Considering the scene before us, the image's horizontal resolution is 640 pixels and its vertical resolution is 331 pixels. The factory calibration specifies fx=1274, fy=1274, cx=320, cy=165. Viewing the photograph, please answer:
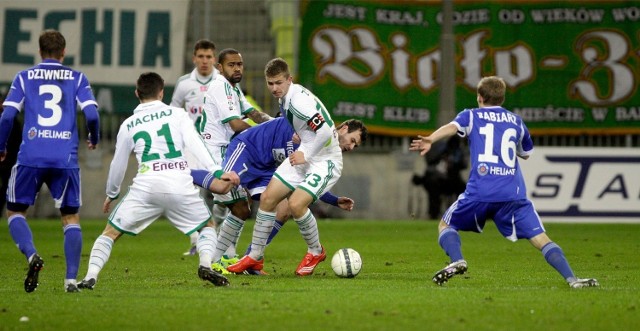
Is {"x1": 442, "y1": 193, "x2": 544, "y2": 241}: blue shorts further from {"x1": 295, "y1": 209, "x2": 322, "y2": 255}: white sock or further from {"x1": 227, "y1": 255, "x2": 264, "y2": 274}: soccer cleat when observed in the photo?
{"x1": 227, "y1": 255, "x2": 264, "y2": 274}: soccer cleat

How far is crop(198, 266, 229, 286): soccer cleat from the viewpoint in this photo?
9258mm

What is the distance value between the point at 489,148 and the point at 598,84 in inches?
553

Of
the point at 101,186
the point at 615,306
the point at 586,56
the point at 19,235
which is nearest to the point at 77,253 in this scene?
the point at 19,235

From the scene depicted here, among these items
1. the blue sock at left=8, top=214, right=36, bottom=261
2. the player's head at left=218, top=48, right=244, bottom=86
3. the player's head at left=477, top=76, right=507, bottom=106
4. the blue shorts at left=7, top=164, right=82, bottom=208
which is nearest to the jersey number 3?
the blue shorts at left=7, top=164, right=82, bottom=208

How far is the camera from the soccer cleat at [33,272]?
9141mm

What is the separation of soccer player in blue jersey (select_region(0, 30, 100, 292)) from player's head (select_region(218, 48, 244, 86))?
2.66m

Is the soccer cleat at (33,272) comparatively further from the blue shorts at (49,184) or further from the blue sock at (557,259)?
the blue sock at (557,259)

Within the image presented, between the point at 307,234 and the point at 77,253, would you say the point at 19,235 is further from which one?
the point at 307,234

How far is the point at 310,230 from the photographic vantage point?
36.9ft

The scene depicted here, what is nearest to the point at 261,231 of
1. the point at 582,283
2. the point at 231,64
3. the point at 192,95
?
the point at 231,64

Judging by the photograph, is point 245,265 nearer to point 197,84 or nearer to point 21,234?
point 21,234

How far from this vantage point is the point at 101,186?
75.9ft

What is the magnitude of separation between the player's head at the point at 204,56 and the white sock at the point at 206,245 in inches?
188

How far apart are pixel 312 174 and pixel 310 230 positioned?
0.62 metres
